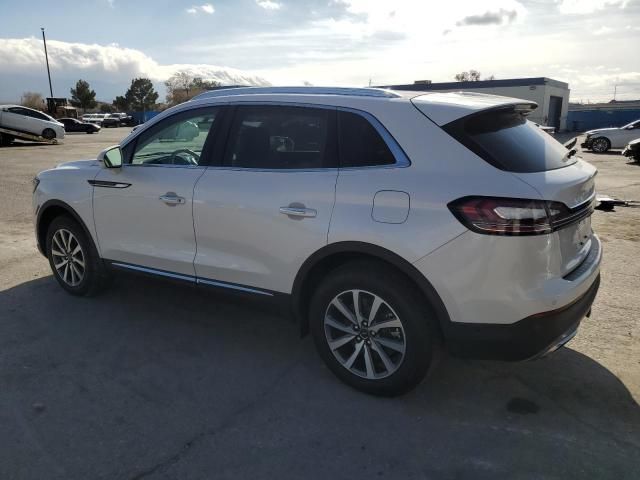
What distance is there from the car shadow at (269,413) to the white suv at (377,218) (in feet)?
1.08

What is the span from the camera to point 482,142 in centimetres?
291

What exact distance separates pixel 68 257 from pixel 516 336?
3958 millimetres

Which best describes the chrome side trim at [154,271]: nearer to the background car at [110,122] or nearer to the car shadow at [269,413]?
the car shadow at [269,413]

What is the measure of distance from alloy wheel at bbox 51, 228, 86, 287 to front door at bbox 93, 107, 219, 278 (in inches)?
16.2

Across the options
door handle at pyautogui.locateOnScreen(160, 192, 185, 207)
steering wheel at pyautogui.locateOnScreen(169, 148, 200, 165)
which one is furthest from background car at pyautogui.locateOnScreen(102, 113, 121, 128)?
door handle at pyautogui.locateOnScreen(160, 192, 185, 207)

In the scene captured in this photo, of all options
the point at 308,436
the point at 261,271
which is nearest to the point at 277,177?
the point at 261,271

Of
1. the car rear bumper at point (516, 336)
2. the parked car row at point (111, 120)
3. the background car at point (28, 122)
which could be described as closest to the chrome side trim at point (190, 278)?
the car rear bumper at point (516, 336)

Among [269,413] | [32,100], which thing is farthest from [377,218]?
[32,100]

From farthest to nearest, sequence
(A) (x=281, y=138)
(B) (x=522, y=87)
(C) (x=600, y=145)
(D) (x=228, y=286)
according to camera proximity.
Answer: (B) (x=522, y=87) → (C) (x=600, y=145) → (D) (x=228, y=286) → (A) (x=281, y=138)

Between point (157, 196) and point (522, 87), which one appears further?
point (522, 87)

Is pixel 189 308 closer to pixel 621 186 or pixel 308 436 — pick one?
pixel 308 436

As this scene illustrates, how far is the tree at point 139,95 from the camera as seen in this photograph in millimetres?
85812

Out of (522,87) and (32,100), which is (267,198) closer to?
(522,87)

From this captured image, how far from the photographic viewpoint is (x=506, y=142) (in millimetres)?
2986
